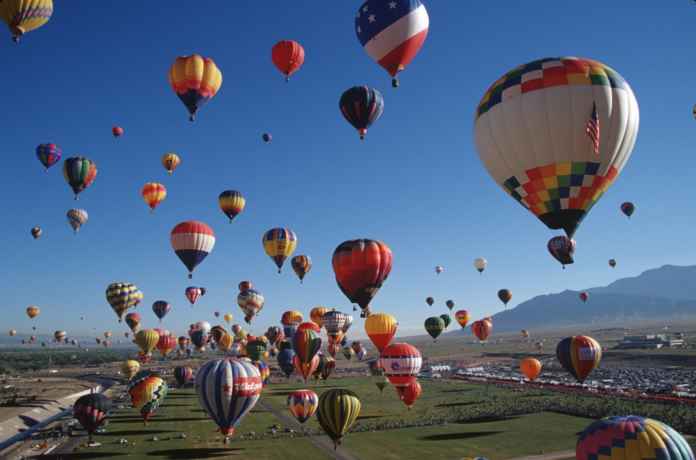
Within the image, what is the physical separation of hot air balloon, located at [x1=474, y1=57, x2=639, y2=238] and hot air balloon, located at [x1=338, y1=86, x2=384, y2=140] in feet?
41.8

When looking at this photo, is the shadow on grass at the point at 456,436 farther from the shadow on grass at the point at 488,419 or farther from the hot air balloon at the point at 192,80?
the hot air balloon at the point at 192,80

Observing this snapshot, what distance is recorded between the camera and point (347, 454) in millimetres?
28438

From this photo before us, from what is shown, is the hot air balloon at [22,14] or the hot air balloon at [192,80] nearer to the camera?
the hot air balloon at [22,14]

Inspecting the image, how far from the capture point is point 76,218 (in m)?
46.7

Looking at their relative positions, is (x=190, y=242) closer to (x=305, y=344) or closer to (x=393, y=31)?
(x=305, y=344)

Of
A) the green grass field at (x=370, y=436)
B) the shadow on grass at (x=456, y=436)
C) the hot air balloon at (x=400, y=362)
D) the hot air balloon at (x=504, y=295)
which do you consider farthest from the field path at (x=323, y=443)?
the hot air balloon at (x=504, y=295)

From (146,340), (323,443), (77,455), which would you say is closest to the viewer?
(77,455)

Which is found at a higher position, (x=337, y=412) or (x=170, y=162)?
(x=170, y=162)

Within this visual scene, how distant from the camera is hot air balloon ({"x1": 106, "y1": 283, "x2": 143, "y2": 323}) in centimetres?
4450

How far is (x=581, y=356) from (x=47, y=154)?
43.4 m

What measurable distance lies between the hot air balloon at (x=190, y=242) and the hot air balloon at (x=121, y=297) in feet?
44.7

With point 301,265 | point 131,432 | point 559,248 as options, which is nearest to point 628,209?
point 559,248

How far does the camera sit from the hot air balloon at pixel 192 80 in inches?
1072

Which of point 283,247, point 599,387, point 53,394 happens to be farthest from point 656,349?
point 53,394
